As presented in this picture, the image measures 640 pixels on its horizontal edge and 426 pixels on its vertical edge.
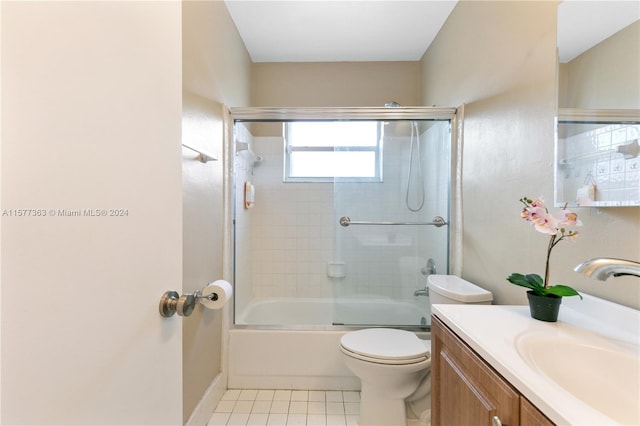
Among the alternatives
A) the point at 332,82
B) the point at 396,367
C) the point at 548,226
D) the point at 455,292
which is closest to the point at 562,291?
the point at 548,226

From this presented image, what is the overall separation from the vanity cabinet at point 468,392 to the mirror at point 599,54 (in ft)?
2.65

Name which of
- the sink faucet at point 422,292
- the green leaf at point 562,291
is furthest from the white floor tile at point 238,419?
the green leaf at point 562,291

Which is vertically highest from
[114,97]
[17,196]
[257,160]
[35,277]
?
[257,160]

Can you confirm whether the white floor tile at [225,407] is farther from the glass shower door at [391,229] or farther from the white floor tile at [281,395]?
the glass shower door at [391,229]

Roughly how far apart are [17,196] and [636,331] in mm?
1431

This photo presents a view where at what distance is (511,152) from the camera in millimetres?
1320

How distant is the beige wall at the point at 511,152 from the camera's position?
0.90m

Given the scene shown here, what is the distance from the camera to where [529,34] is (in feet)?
3.91

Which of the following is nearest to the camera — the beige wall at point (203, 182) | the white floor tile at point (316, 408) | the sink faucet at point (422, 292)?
the beige wall at point (203, 182)

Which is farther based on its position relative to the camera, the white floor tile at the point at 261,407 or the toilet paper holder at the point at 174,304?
the white floor tile at the point at 261,407

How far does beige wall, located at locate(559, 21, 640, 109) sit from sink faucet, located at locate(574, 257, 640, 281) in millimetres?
467

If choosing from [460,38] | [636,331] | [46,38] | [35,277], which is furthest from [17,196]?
[460,38]

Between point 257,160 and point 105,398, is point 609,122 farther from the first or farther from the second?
point 257,160

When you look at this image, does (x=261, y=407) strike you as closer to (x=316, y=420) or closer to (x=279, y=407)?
(x=279, y=407)
